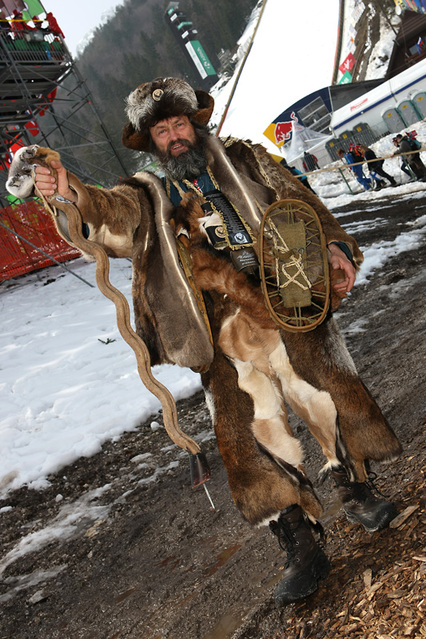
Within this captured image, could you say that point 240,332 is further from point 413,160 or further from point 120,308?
point 413,160

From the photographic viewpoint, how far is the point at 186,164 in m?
2.62

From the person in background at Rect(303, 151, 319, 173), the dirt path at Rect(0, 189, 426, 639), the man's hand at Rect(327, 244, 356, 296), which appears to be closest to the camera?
the dirt path at Rect(0, 189, 426, 639)

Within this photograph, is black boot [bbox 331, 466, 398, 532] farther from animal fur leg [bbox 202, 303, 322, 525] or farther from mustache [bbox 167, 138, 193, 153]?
mustache [bbox 167, 138, 193, 153]

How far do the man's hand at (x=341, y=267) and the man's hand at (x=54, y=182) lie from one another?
1280 millimetres

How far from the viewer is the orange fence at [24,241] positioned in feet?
38.5

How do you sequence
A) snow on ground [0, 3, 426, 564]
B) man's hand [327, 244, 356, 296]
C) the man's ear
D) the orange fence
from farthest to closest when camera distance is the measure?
the orange fence → snow on ground [0, 3, 426, 564] → the man's ear → man's hand [327, 244, 356, 296]

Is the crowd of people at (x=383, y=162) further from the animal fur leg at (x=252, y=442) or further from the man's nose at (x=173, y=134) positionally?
the animal fur leg at (x=252, y=442)

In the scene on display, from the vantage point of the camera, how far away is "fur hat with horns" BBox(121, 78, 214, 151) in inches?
104

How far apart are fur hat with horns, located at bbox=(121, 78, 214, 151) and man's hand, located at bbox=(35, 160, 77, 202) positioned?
24.5 inches

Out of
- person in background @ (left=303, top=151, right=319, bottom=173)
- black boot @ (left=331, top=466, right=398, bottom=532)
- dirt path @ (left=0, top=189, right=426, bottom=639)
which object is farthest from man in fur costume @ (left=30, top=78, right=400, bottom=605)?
person in background @ (left=303, top=151, right=319, bottom=173)

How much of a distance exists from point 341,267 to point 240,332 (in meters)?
0.61

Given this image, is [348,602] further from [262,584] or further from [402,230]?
[402,230]

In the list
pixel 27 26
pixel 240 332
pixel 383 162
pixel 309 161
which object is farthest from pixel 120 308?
pixel 309 161

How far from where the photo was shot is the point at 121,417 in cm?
540
